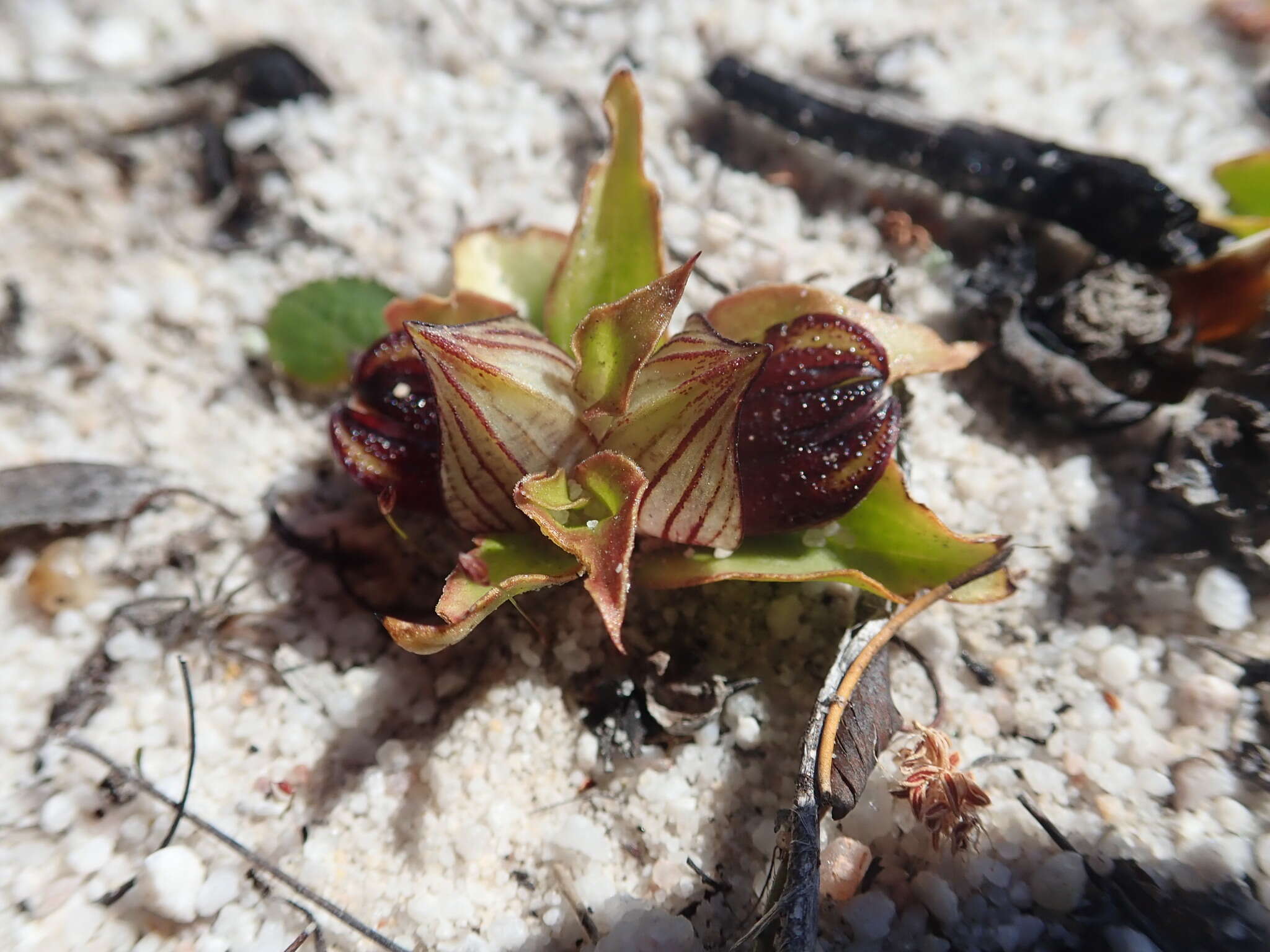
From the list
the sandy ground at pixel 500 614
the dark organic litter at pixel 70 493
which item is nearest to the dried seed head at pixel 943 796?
the sandy ground at pixel 500 614

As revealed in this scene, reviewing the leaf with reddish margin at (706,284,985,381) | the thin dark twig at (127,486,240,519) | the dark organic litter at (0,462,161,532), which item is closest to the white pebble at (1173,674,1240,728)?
the leaf with reddish margin at (706,284,985,381)

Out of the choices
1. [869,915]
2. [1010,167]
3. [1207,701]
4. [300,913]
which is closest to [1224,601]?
[1207,701]

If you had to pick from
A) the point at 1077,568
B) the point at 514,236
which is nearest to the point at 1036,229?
the point at 1077,568

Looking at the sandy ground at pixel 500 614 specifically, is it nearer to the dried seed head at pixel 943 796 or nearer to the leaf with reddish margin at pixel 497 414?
the dried seed head at pixel 943 796

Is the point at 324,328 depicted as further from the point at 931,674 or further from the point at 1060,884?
the point at 1060,884

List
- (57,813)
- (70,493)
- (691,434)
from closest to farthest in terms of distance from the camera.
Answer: (691,434), (57,813), (70,493)

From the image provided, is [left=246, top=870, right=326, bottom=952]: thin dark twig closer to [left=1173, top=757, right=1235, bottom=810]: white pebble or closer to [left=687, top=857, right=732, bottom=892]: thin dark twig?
[left=687, top=857, right=732, bottom=892]: thin dark twig

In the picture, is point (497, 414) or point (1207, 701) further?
point (1207, 701)
